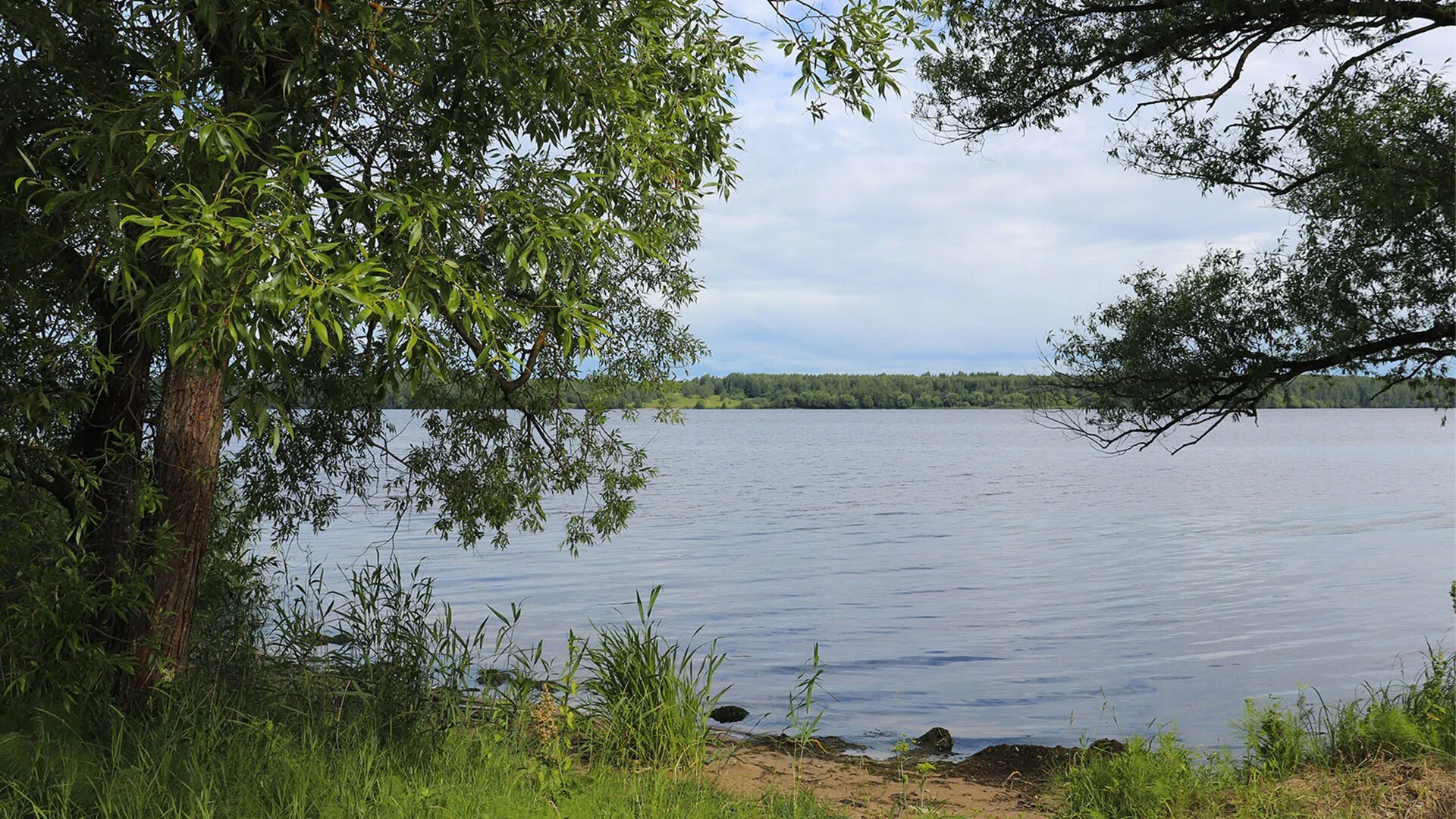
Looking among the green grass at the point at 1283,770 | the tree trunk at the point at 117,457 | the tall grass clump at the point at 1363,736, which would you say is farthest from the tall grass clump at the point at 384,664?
the tall grass clump at the point at 1363,736

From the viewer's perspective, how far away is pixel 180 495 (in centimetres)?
646

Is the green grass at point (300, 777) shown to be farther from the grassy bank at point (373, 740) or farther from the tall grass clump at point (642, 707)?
the tall grass clump at point (642, 707)

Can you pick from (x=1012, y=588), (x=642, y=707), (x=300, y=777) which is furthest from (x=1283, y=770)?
(x=1012, y=588)

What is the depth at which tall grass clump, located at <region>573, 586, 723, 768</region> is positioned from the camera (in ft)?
21.9

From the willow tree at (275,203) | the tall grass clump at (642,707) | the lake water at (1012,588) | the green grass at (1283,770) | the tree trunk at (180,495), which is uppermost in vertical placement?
the willow tree at (275,203)

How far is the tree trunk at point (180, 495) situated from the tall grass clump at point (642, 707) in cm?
261

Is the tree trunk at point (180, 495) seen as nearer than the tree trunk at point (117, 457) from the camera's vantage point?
No

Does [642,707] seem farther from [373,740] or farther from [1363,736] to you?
[1363,736]

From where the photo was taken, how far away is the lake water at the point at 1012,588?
492 inches

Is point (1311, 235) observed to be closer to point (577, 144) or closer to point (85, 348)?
point (577, 144)

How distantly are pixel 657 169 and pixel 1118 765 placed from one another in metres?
5.04

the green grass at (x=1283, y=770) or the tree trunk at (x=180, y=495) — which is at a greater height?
the tree trunk at (x=180, y=495)

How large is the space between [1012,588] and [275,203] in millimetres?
17542

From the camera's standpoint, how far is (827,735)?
33.8 feet
